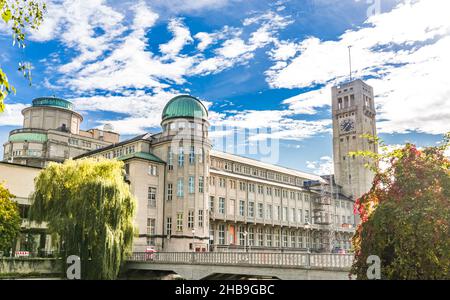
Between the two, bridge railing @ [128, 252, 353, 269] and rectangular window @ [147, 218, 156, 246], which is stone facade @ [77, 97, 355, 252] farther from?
bridge railing @ [128, 252, 353, 269]

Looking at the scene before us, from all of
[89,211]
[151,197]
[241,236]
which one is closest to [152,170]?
[151,197]

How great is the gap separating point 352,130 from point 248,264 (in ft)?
259

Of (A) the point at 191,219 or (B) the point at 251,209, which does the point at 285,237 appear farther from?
(A) the point at 191,219

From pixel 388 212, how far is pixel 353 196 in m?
87.7

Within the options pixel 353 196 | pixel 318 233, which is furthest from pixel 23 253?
pixel 353 196

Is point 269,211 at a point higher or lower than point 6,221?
higher

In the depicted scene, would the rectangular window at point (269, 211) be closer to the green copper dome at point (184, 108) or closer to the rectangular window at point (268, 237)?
the rectangular window at point (268, 237)

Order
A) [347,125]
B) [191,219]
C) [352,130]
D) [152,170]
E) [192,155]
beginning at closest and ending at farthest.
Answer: [191,219] → [152,170] → [192,155] → [352,130] → [347,125]

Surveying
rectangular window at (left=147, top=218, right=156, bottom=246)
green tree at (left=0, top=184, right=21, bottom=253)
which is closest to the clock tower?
rectangular window at (left=147, top=218, right=156, bottom=246)

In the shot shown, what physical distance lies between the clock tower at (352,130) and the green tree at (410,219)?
280 ft

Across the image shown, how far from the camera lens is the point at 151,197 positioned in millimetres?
51656

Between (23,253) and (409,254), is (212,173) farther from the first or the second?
(409,254)

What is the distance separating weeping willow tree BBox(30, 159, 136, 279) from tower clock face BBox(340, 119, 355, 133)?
7577cm

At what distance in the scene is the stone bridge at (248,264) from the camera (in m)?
24.7
